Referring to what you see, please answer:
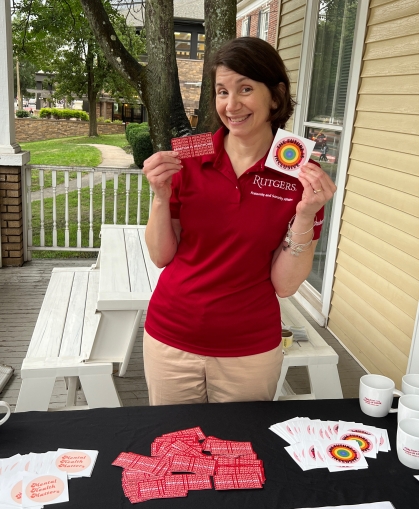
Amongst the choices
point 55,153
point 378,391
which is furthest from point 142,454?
point 55,153

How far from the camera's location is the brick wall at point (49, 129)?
26.0 meters

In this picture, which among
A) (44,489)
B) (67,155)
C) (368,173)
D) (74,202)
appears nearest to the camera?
(44,489)

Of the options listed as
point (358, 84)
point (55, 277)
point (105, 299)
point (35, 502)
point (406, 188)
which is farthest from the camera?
point (358, 84)

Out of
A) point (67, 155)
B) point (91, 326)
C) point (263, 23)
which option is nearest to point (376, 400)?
point (91, 326)

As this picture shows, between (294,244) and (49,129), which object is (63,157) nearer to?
Result: (49,129)

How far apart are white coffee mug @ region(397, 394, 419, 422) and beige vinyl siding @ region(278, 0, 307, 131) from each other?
175 inches

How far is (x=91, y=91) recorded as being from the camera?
2320 cm

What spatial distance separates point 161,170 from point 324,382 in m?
1.34

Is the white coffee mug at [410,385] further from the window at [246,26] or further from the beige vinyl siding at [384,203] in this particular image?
the window at [246,26]

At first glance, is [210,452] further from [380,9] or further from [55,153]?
[55,153]

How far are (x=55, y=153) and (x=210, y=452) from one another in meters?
18.0

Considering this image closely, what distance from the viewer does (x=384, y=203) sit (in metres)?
3.45

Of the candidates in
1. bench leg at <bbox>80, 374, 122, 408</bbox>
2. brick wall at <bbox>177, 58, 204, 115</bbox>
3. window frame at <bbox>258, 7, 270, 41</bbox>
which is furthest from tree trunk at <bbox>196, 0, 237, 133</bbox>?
brick wall at <bbox>177, 58, 204, 115</bbox>

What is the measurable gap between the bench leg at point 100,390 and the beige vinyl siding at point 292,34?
409cm
